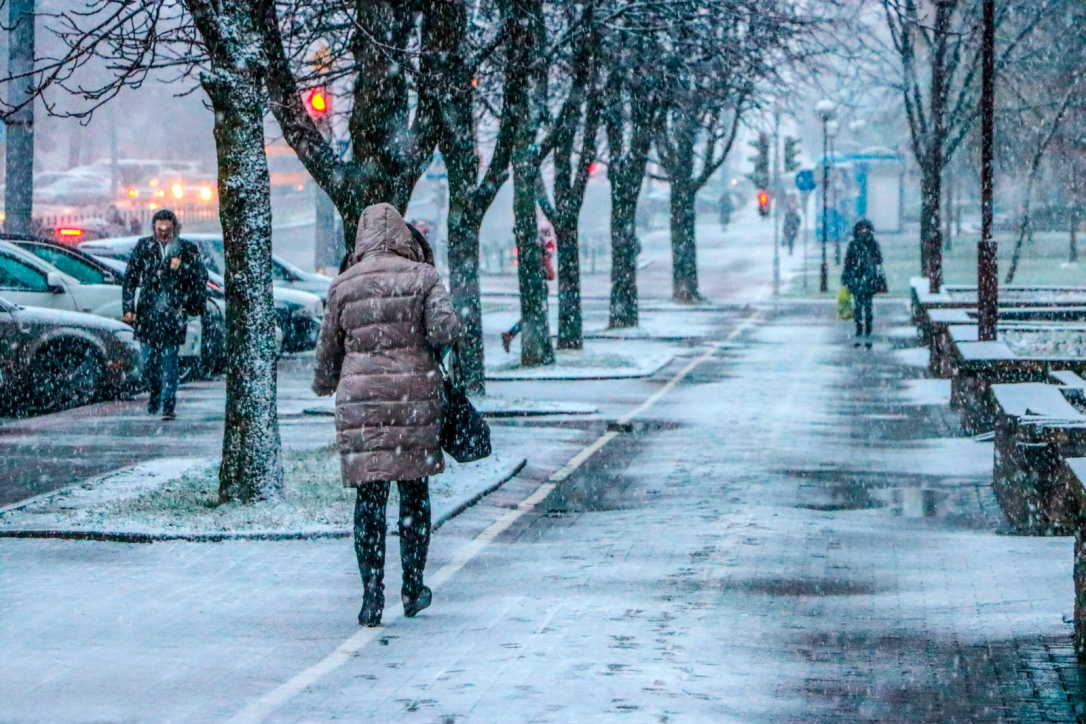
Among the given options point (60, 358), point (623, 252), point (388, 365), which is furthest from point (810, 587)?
point (623, 252)

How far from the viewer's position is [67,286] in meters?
20.4

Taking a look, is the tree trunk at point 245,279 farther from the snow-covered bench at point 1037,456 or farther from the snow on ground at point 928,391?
the snow on ground at point 928,391

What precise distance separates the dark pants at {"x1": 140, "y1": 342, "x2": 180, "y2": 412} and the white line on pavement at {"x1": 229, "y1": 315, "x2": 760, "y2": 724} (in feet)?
14.0

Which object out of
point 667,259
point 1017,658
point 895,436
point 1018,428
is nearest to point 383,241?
point 1017,658

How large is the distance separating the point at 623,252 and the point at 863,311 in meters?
4.62

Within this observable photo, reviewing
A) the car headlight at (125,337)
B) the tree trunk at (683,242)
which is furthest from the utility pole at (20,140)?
the tree trunk at (683,242)

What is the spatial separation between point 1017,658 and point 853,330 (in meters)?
24.8

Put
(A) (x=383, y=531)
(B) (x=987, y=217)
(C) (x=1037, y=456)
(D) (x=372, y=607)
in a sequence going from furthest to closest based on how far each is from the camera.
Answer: (B) (x=987, y=217)
(C) (x=1037, y=456)
(A) (x=383, y=531)
(D) (x=372, y=607)

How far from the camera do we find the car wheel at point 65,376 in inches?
699

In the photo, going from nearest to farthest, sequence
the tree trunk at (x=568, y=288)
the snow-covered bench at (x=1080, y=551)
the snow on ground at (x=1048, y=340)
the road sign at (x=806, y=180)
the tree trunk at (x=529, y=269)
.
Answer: the snow-covered bench at (x=1080, y=551) → the snow on ground at (x=1048, y=340) → the tree trunk at (x=529, y=269) → the tree trunk at (x=568, y=288) → the road sign at (x=806, y=180)

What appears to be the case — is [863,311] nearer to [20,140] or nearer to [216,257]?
[216,257]

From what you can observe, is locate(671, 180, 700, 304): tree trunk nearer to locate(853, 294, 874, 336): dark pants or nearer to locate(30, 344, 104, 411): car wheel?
locate(853, 294, 874, 336): dark pants

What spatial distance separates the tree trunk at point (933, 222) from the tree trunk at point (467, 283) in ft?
34.9

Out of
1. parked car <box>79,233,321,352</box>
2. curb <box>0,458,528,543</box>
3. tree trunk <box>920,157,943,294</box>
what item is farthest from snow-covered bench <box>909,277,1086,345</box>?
curb <box>0,458,528,543</box>
